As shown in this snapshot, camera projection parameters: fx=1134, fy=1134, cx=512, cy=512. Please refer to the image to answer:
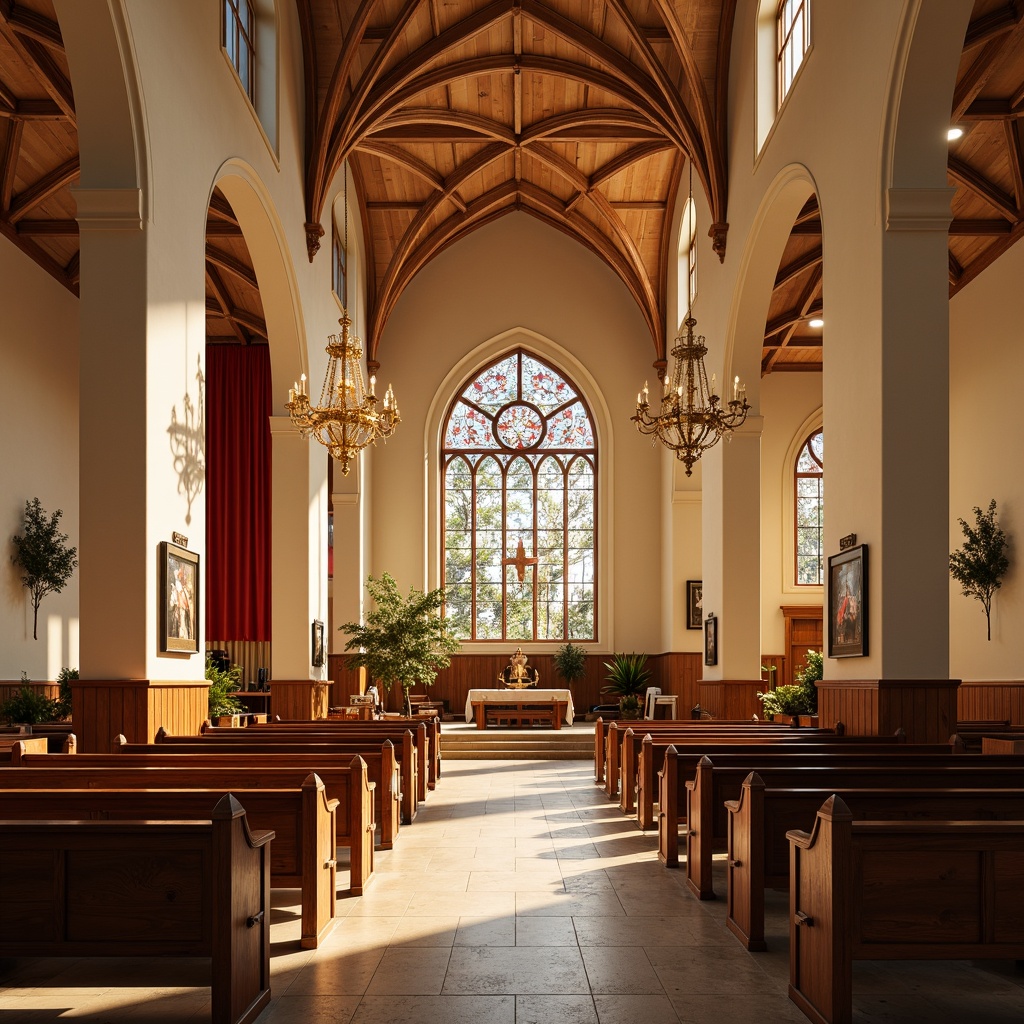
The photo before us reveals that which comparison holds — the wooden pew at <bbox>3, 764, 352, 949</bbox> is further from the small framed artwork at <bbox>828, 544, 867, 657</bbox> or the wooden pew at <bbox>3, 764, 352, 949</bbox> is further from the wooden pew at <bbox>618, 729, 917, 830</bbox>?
the small framed artwork at <bbox>828, 544, 867, 657</bbox>

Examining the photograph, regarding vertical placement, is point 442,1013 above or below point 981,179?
below

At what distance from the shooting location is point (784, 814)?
507 cm

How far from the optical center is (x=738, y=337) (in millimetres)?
13031

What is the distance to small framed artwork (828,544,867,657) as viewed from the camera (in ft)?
26.3

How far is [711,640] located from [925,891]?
1014 cm

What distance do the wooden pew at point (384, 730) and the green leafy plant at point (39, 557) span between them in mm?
4440

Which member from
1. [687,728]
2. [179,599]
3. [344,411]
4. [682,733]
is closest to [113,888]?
[179,599]

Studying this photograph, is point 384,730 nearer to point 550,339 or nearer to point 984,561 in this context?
point 984,561

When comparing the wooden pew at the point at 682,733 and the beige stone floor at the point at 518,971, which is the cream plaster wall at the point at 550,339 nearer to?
the wooden pew at the point at 682,733

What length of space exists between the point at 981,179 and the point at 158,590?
408 inches

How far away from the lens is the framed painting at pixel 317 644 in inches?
529

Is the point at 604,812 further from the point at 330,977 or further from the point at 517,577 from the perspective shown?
the point at 517,577

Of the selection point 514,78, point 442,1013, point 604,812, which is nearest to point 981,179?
point 514,78

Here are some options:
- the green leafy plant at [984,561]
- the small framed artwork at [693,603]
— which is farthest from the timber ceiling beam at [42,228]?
the green leafy plant at [984,561]
